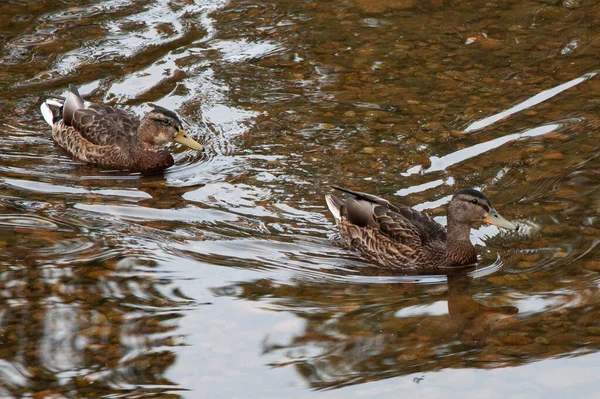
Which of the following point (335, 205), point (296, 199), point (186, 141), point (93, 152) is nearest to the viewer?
point (335, 205)

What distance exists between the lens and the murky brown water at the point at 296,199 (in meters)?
7.82

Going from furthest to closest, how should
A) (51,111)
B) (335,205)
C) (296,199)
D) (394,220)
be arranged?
(51,111)
(296,199)
(335,205)
(394,220)

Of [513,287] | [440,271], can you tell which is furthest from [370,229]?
[513,287]

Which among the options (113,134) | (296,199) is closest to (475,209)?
(296,199)

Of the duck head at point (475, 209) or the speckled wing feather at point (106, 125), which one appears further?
the speckled wing feather at point (106, 125)

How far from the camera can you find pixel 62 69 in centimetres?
1408

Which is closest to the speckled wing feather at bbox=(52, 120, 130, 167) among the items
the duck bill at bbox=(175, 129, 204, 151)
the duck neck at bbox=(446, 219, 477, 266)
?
the duck bill at bbox=(175, 129, 204, 151)

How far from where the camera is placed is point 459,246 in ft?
31.1

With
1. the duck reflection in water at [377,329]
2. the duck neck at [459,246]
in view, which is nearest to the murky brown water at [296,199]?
the duck reflection in water at [377,329]

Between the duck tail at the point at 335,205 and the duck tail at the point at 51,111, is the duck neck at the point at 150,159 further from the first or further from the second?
the duck tail at the point at 335,205

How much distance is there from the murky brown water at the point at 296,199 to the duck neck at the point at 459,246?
0.16m

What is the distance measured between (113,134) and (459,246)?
15.7 feet

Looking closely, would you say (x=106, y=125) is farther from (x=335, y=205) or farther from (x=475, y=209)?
(x=475, y=209)

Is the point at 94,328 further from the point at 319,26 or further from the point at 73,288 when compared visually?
the point at 319,26
